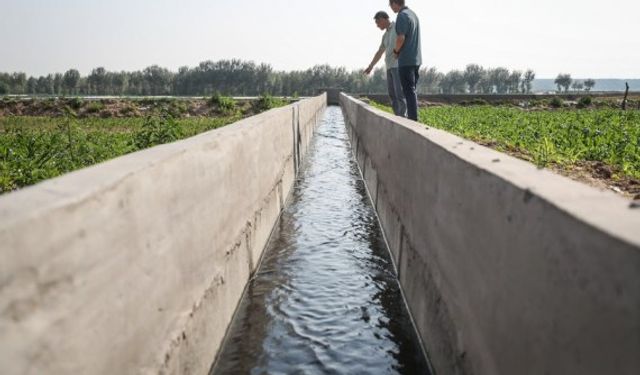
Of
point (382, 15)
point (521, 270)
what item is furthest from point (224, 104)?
point (521, 270)

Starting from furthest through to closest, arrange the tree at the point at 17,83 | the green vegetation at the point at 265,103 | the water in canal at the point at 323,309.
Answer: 1. the tree at the point at 17,83
2. the green vegetation at the point at 265,103
3. the water in canal at the point at 323,309

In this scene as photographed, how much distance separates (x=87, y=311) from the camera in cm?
180

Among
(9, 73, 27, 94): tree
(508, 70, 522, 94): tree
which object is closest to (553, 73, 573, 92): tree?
(508, 70, 522, 94): tree

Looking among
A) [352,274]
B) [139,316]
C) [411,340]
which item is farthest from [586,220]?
[352,274]

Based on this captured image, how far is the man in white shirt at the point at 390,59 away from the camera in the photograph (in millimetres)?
9120

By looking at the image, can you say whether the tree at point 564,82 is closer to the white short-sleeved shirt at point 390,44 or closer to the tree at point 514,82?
the tree at point 514,82

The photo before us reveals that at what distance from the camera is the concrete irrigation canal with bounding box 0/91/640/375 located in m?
1.49

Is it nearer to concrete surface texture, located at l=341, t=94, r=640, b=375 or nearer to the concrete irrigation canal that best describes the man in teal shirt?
the concrete irrigation canal

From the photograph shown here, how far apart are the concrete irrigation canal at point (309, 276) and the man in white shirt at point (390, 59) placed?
3780mm

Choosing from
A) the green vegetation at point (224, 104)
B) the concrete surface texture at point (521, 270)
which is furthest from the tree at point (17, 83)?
the concrete surface texture at point (521, 270)

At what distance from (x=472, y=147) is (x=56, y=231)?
260 cm

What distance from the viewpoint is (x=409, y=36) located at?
8156 mm

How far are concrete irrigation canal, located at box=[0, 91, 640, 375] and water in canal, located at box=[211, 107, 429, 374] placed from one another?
0.02 meters

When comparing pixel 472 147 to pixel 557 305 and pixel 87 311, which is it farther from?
pixel 87 311
